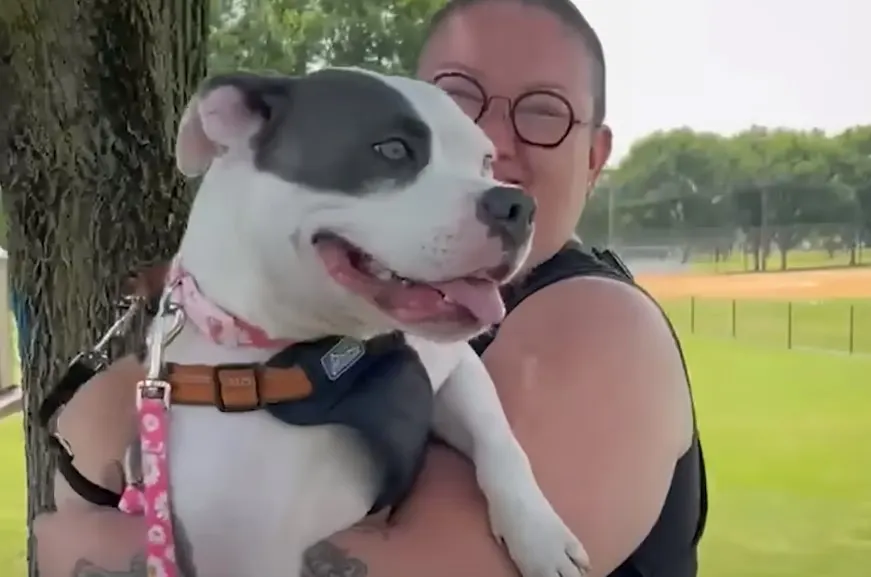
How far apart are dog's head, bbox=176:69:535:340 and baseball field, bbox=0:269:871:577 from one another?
188cm

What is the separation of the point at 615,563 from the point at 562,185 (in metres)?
0.38

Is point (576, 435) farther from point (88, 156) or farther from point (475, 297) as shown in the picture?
point (88, 156)

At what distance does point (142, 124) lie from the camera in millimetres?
1706

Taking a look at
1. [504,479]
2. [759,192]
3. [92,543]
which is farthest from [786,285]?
[92,543]

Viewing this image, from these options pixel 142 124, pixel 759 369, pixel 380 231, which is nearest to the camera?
pixel 380 231

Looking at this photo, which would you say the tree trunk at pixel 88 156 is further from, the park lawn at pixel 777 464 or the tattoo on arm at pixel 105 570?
the park lawn at pixel 777 464

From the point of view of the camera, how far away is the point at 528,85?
1.22 m

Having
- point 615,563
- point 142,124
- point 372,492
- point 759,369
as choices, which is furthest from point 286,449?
point 759,369

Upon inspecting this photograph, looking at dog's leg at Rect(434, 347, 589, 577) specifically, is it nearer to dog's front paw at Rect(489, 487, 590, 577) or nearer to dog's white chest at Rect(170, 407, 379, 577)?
dog's front paw at Rect(489, 487, 590, 577)

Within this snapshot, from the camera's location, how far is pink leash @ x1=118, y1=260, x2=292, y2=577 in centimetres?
91

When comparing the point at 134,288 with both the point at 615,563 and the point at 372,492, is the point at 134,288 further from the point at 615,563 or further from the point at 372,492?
the point at 615,563

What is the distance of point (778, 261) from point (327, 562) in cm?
235

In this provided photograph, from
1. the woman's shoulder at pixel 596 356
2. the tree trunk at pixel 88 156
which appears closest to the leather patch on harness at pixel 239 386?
the woman's shoulder at pixel 596 356

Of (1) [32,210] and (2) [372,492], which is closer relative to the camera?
(2) [372,492]
